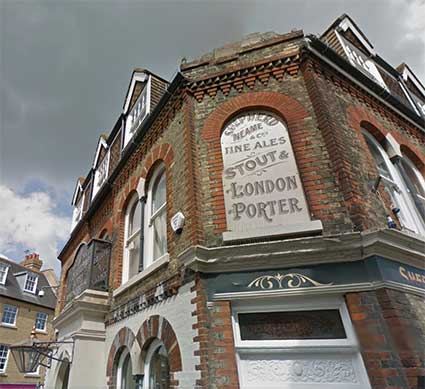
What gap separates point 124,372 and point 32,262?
92.1 ft

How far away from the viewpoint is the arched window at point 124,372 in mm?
5812

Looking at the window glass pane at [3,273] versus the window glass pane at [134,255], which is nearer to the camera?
the window glass pane at [134,255]

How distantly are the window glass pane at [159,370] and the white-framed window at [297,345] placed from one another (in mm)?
1623

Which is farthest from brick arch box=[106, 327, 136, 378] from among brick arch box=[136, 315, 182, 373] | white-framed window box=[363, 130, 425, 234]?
white-framed window box=[363, 130, 425, 234]

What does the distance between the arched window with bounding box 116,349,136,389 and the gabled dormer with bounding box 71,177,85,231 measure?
8.96m

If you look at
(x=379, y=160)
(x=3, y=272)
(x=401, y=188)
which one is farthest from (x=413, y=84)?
(x=3, y=272)

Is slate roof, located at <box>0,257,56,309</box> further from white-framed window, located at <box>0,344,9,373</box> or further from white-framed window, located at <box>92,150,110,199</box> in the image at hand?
white-framed window, located at <box>92,150,110,199</box>

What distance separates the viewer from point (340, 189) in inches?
169

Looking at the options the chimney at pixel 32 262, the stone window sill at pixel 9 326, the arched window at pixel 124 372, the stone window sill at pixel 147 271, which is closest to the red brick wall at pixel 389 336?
the stone window sill at pixel 147 271

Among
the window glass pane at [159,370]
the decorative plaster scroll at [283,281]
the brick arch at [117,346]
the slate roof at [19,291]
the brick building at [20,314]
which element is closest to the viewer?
the decorative plaster scroll at [283,281]

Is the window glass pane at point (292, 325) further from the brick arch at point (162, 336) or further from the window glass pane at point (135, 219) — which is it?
the window glass pane at point (135, 219)

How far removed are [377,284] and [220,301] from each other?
206 centimetres

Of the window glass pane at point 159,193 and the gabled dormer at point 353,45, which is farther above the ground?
the gabled dormer at point 353,45

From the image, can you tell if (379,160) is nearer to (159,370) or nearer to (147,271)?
(147,271)
